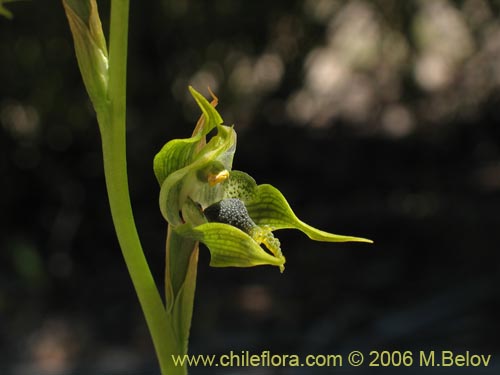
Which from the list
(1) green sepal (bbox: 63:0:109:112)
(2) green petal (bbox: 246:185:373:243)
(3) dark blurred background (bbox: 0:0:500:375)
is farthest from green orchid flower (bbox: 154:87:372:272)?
(3) dark blurred background (bbox: 0:0:500:375)

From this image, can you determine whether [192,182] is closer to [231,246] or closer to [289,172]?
[231,246]

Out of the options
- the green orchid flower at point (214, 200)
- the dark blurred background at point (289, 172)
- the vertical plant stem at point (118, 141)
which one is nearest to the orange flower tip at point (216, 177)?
the green orchid flower at point (214, 200)

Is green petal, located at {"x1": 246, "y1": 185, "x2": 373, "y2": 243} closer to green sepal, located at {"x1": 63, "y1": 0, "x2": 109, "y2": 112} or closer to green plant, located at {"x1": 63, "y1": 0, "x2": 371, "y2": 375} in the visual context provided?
green plant, located at {"x1": 63, "y1": 0, "x2": 371, "y2": 375}

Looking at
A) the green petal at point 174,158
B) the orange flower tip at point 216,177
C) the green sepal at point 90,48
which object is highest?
the green sepal at point 90,48

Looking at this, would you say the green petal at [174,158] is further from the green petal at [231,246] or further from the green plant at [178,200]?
the green petal at [231,246]

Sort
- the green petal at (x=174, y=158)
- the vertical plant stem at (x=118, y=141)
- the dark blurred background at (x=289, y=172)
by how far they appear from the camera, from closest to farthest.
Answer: the vertical plant stem at (x=118, y=141) < the green petal at (x=174, y=158) < the dark blurred background at (x=289, y=172)

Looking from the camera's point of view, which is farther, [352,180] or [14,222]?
[352,180]

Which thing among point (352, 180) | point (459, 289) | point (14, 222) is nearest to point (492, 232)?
point (459, 289)

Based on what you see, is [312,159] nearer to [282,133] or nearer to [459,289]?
[282,133]

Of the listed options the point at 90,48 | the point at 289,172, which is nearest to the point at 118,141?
the point at 90,48
